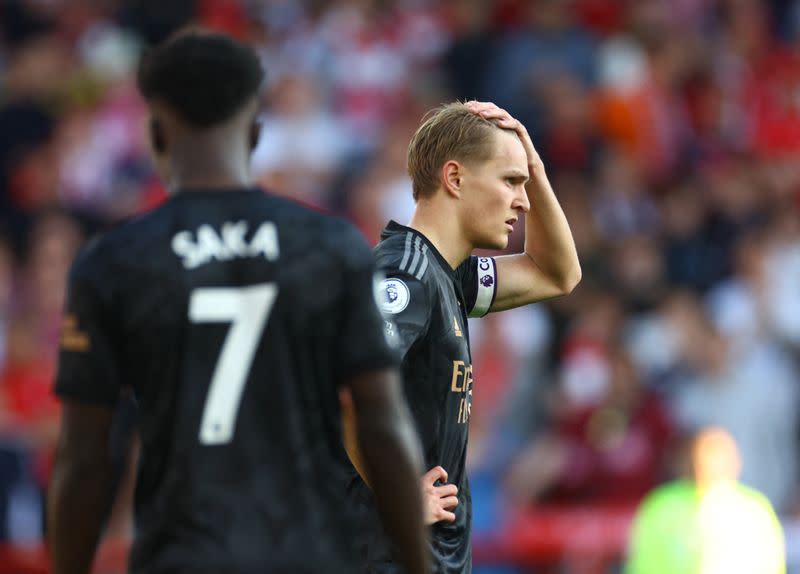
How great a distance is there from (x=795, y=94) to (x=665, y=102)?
156cm

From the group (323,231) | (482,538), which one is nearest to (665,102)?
(482,538)

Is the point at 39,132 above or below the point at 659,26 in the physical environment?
below

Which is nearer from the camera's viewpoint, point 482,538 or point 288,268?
point 288,268

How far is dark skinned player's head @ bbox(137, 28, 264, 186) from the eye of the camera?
326cm

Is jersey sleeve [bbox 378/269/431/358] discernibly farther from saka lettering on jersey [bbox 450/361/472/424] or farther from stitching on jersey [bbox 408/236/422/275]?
saka lettering on jersey [bbox 450/361/472/424]

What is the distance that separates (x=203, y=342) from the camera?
124 inches

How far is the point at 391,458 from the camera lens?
10.7ft

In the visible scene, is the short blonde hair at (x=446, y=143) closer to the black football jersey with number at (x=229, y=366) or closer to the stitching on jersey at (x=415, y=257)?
the stitching on jersey at (x=415, y=257)

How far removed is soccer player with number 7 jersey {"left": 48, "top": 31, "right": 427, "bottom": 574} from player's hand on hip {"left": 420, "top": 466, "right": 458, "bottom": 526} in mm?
1266

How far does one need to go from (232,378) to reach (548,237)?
241 centimetres

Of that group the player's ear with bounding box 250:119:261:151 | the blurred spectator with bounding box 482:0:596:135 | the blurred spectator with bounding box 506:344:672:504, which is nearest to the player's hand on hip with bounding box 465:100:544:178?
the player's ear with bounding box 250:119:261:151

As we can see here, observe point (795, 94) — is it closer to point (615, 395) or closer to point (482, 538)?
point (615, 395)

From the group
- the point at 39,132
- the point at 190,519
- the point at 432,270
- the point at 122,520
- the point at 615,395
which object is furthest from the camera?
the point at 39,132

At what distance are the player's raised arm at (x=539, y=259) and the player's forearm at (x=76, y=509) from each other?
233 centimetres
